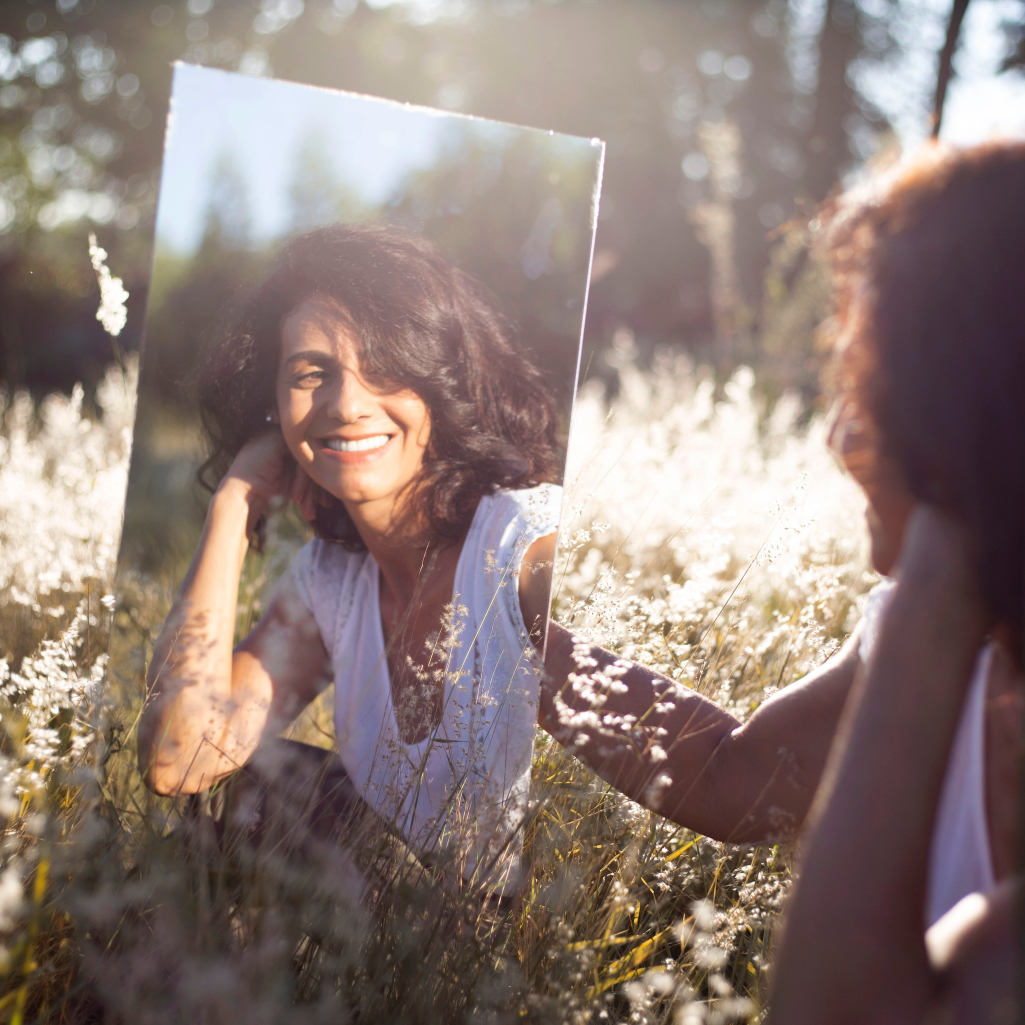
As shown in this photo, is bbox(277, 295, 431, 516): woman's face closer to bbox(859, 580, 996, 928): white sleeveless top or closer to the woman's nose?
the woman's nose

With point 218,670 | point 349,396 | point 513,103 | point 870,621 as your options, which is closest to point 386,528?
point 349,396

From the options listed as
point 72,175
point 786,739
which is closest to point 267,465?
point 786,739

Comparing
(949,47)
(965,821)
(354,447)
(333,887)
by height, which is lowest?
(333,887)

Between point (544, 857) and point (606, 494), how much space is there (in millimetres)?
1368

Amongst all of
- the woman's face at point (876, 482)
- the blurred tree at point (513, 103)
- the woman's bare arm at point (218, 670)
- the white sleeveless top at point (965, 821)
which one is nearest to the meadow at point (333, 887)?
the woman's bare arm at point (218, 670)

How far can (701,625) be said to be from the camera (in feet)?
6.29

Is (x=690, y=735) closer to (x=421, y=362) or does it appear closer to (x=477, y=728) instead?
(x=477, y=728)

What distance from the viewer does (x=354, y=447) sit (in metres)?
1.48

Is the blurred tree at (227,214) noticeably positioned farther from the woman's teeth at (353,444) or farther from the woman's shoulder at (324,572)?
the woman's shoulder at (324,572)

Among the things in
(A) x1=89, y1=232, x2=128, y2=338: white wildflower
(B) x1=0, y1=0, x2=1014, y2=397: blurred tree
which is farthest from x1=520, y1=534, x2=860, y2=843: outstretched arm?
(B) x1=0, y1=0, x2=1014, y2=397: blurred tree

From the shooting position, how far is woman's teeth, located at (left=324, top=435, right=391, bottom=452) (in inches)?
58.4

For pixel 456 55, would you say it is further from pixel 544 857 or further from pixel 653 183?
pixel 544 857

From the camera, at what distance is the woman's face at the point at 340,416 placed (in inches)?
56.8

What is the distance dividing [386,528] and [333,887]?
703mm
